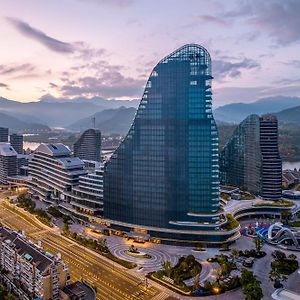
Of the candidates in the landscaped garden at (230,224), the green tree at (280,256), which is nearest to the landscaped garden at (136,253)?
the landscaped garden at (230,224)

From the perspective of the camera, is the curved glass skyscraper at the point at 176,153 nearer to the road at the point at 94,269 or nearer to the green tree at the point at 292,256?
the road at the point at 94,269

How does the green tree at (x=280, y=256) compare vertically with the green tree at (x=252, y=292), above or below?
below

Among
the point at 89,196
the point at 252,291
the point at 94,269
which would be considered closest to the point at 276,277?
the point at 252,291

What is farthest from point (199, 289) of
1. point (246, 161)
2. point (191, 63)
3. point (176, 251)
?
point (246, 161)

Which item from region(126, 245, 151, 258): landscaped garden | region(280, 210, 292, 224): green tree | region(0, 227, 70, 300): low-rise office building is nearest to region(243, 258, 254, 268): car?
region(126, 245, 151, 258): landscaped garden

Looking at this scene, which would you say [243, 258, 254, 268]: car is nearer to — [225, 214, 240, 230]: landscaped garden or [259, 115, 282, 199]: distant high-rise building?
[225, 214, 240, 230]: landscaped garden

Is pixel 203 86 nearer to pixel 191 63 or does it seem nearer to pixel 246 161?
pixel 191 63
